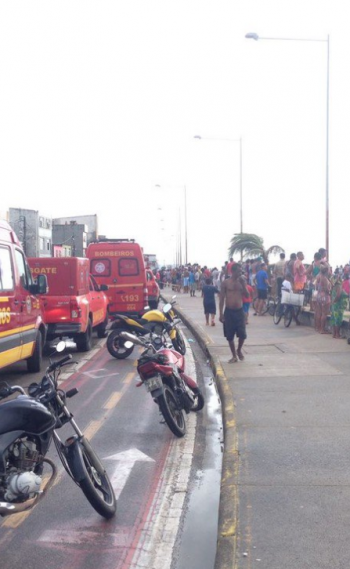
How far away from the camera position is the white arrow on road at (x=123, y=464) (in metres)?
6.34

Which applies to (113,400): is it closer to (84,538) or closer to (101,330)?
(84,538)

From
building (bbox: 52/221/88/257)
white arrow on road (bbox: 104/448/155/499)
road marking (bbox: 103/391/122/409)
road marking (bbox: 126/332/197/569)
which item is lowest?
road marking (bbox: 126/332/197/569)

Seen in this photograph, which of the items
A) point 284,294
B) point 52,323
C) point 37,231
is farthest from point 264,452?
point 37,231

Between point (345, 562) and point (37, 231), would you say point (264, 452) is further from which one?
point (37, 231)

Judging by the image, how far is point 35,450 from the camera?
484 cm


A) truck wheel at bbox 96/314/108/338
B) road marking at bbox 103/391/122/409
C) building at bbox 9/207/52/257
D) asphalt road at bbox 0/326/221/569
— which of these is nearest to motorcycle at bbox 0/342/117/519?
asphalt road at bbox 0/326/221/569

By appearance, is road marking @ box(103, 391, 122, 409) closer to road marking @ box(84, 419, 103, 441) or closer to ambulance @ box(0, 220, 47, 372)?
road marking @ box(84, 419, 103, 441)

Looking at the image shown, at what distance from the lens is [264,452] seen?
6871 mm

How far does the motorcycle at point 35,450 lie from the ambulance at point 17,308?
5.42m

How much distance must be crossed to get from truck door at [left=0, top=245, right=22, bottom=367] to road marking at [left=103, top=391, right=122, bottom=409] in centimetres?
162

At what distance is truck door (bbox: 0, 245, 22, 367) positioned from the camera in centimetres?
1055

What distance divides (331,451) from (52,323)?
29.8 ft

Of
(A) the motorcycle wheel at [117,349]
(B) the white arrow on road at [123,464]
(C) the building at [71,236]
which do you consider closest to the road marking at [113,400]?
(B) the white arrow on road at [123,464]

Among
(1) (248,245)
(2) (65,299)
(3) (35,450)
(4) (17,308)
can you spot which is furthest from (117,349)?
(1) (248,245)
